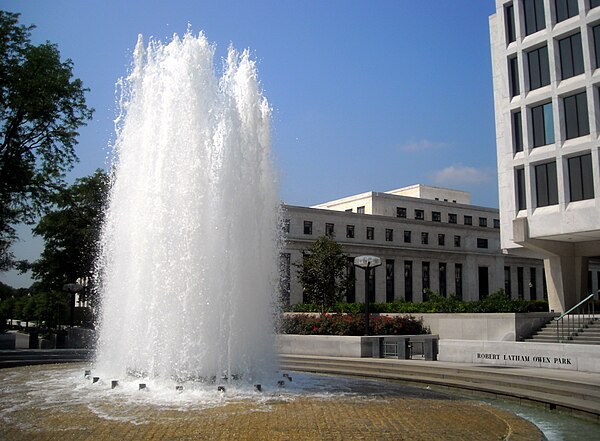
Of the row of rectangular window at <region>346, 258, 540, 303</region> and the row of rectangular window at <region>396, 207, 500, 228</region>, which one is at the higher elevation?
the row of rectangular window at <region>396, 207, 500, 228</region>

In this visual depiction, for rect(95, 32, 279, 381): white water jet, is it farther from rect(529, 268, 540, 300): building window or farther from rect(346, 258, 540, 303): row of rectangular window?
rect(529, 268, 540, 300): building window

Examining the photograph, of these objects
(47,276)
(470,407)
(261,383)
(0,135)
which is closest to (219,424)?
(261,383)

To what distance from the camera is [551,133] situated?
31891 millimetres

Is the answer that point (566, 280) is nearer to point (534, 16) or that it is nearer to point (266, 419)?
point (534, 16)

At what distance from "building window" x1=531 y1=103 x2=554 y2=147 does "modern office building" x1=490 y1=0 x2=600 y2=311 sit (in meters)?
0.06

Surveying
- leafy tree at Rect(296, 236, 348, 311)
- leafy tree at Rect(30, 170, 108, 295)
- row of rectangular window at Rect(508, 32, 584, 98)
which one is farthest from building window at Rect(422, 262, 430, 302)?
row of rectangular window at Rect(508, 32, 584, 98)

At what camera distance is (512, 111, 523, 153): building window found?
33.9 metres

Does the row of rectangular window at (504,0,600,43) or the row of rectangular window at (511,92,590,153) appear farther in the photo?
the row of rectangular window at (504,0,600,43)

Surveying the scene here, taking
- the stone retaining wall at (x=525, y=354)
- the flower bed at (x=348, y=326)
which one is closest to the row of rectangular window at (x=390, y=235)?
the flower bed at (x=348, y=326)

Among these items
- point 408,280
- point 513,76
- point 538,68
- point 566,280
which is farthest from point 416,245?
point 538,68

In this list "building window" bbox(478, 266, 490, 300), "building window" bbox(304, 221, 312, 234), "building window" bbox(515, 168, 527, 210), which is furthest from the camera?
"building window" bbox(478, 266, 490, 300)

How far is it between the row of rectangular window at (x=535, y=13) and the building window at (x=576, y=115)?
15.2 feet

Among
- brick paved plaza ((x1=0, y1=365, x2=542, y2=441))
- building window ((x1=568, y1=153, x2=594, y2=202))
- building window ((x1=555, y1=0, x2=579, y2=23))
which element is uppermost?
building window ((x1=555, y1=0, x2=579, y2=23))

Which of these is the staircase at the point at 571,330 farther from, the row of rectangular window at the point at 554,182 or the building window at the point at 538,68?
the building window at the point at 538,68
